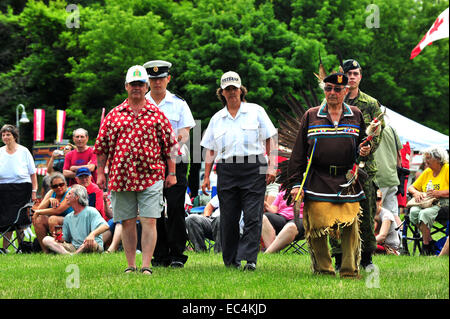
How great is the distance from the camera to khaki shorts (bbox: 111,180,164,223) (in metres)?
7.28

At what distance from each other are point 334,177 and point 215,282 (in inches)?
58.9

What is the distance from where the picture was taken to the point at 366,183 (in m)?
7.55

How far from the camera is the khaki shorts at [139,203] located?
23.9 ft

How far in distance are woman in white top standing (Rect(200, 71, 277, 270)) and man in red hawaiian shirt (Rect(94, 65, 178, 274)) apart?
2.82 feet

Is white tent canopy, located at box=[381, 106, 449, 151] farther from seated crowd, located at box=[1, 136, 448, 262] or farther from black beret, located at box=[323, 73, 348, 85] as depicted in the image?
black beret, located at box=[323, 73, 348, 85]

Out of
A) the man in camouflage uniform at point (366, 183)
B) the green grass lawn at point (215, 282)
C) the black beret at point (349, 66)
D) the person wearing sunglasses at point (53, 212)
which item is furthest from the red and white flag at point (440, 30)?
the person wearing sunglasses at point (53, 212)

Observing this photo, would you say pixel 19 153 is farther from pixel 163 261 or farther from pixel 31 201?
pixel 163 261

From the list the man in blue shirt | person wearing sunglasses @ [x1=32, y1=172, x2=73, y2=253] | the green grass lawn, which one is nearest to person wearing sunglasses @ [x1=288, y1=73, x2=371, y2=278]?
the green grass lawn

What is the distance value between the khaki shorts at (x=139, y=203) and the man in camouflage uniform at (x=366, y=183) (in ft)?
6.21

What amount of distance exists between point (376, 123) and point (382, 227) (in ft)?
15.3

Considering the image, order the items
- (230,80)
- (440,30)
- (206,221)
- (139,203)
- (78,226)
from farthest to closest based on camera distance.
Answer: (206,221)
(78,226)
(230,80)
(139,203)
(440,30)

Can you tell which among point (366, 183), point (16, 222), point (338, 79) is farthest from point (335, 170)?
point (16, 222)

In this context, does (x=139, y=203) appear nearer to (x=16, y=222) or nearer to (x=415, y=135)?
(x=16, y=222)
